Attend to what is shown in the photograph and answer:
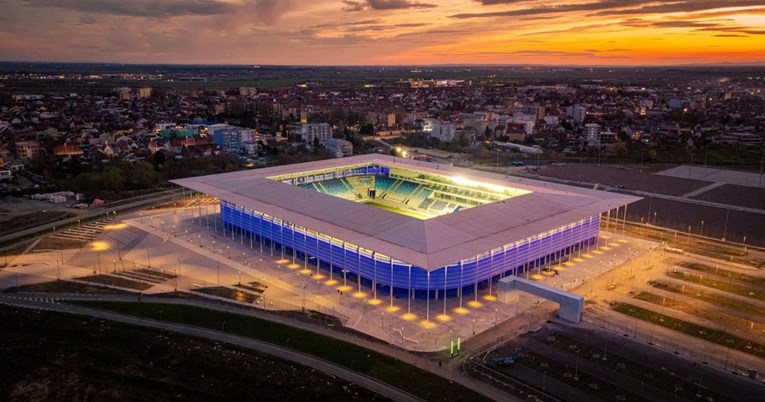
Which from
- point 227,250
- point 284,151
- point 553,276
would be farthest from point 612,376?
point 284,151

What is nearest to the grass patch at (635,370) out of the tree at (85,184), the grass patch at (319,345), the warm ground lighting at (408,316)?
the grass patch at (319,345)

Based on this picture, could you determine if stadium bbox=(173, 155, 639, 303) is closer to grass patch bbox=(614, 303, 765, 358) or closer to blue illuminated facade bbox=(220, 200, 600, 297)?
blue illuminated facade bbox=(220, 200, 600, 297)

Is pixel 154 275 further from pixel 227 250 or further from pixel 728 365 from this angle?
pixel 728 365

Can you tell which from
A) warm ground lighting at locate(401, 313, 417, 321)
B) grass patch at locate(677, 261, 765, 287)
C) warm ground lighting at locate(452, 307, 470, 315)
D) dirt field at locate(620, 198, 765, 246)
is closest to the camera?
warm ground lighting at locate(401, 313, 417, 321)

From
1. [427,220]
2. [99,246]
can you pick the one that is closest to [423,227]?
[427,220]

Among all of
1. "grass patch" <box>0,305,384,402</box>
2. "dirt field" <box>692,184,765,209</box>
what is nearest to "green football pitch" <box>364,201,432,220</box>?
"grass patch" <box>0,305,384,402</box>

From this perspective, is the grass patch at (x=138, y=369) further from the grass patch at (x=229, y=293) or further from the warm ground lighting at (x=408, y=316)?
the warm ground lighting at (x=408, y=316)

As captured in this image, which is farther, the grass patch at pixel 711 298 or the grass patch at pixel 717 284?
the grass patch at pixel 717 284
